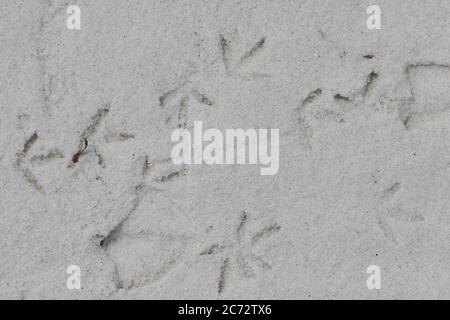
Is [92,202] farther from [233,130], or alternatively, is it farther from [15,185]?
[233,130]

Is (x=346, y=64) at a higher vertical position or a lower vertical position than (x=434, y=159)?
higher

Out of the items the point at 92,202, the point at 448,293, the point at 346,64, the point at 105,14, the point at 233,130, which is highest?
the point at 105,14

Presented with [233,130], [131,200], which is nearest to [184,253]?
[131,200]

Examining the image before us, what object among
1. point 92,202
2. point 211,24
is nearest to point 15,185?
point 92,202

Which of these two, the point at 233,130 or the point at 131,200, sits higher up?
the point at 233,130

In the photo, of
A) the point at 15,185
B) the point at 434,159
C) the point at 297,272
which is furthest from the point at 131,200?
the point at 434,159

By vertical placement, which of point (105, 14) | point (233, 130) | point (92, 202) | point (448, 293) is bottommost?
point (448, 293)

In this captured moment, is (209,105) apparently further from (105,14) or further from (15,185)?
(15,185)

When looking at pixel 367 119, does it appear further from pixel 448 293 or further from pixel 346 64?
pixel 448 293
